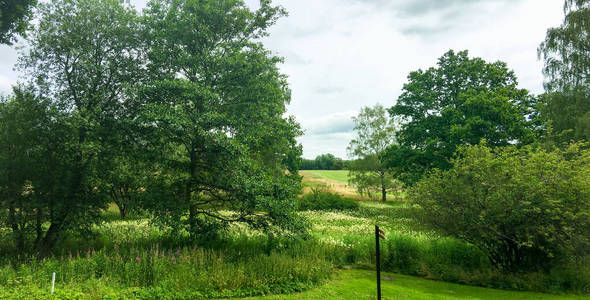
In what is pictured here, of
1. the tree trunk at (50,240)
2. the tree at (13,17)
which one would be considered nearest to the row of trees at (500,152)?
the tree trunk at (50,240)

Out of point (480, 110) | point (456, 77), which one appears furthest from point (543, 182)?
point (456, 77)

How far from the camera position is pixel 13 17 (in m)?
12.6

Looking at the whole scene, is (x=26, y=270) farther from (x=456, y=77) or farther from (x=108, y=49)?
(x=456, y=77)

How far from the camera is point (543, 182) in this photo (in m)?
9.35

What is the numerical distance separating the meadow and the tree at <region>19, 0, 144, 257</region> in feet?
5.35

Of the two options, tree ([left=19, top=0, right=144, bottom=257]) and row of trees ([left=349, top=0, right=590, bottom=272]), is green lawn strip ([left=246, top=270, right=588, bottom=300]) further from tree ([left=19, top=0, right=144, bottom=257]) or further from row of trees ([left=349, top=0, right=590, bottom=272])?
tree ([left=19, top=0, right=144, bottom=257])

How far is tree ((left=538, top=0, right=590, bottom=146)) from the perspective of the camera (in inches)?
803

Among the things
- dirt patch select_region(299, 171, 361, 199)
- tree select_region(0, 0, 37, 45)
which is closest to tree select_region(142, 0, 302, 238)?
tree select_region(0, 0, 37, 45)

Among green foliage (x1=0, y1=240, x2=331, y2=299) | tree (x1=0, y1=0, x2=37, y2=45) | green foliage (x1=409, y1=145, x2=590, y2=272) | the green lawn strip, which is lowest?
the green lawn strip

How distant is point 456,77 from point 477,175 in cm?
1812

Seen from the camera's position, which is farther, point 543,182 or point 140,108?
point 140,108

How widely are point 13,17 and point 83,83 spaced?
5.50 meters

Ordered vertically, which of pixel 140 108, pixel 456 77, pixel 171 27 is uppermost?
pixel 456 77

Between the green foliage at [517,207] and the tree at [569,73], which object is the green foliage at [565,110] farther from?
the green foliage at [517,207]
